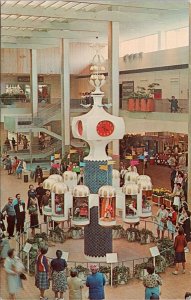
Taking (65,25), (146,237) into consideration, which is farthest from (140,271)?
(65,25)

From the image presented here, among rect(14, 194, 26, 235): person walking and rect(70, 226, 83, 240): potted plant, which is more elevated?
rect(14, 194, 26, 235): person walking

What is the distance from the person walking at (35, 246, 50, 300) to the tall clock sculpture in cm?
251

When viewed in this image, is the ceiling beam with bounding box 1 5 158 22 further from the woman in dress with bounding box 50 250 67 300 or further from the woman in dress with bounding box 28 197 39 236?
the woman in dress with bounding box 50 250 67 300

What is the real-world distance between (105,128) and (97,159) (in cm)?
80

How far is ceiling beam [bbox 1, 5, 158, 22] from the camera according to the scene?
2235 centimetres

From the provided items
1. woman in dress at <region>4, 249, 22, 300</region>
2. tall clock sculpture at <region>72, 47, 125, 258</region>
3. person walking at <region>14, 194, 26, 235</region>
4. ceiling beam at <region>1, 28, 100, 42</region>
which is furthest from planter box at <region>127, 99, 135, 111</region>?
woman in dress at <region>4, 249, 22, 300</region>

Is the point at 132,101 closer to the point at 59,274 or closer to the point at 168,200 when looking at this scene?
the point at 168,200

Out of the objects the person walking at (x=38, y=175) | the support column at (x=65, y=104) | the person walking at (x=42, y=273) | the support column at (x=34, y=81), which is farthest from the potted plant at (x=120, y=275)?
the support column at (x=34, y=81)

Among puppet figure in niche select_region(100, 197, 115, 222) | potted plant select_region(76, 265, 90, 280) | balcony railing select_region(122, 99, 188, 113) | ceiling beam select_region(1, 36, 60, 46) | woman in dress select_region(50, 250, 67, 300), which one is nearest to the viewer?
woman in dress select_region(50, 250, 67, 300)

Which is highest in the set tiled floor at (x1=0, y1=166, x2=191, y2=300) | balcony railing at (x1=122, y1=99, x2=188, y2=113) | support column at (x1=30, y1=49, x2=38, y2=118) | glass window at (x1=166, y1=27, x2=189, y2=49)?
glass window at (x1=166, y1=27, x2=189, y2=49)

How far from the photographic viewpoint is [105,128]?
12.8 m

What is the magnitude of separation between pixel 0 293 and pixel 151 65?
72.5 feet

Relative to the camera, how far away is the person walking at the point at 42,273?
10.6m

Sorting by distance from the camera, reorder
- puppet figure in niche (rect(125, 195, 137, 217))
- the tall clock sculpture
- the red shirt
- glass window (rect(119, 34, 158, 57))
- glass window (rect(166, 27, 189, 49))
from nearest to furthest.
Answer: the red shirt → the tall clock sculpture → puppet figure in niche (rect(125, 195, 137, 217)) → glass window (rect(166, 27, 189, 49)) → glass window (rect(119, 34, 158, 57))
